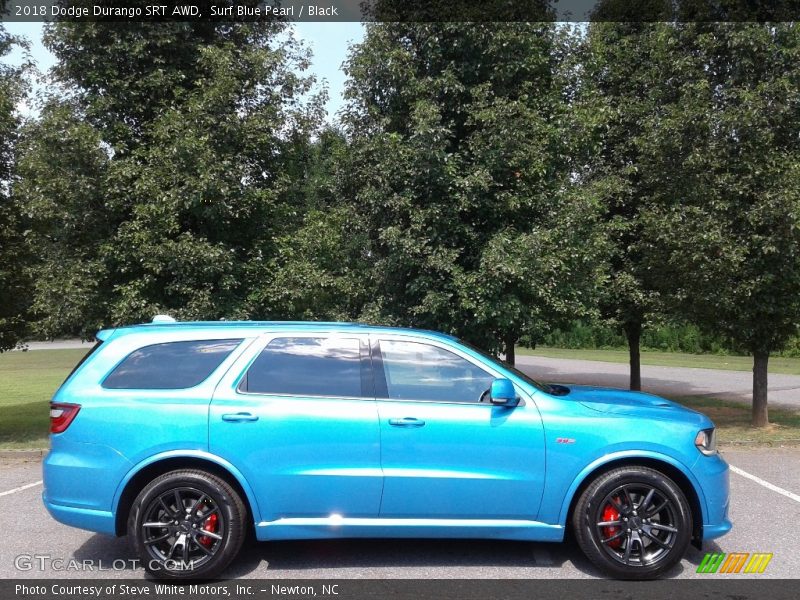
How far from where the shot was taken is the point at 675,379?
21.9 meters

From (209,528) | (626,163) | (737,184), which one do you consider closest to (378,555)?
(209,528)

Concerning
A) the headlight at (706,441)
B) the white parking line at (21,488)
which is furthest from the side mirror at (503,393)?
the white parking line at (21,488)

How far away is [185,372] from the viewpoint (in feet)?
16.8

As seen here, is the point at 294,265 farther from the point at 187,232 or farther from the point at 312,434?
the point at 312,434

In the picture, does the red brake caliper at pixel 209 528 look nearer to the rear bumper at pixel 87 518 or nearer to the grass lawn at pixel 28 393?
the rear bumper at pixel 87 518

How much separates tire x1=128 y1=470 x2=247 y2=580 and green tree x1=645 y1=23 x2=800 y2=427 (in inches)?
320

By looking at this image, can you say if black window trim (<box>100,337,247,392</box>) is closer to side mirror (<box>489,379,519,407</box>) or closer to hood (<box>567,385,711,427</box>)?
side mirror (<box>489,379,519,407</box>)

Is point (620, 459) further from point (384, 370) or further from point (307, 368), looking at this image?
point (307, 368)

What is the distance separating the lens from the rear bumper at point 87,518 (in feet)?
15.9

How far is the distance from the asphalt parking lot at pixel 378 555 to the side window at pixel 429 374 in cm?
124

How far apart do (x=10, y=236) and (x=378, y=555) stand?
866 cm

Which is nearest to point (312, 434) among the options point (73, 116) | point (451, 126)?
point (451, 126)

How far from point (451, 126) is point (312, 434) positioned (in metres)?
6.49

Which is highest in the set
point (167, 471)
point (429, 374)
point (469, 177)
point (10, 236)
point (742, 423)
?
point (469, 177)
